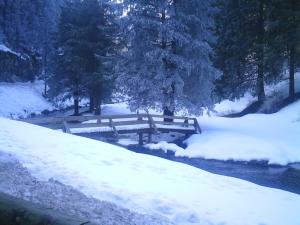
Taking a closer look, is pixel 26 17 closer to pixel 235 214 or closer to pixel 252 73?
pixel 252 73

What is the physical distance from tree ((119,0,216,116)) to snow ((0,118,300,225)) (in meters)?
11.3

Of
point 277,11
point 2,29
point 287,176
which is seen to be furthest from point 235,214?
point 2,29

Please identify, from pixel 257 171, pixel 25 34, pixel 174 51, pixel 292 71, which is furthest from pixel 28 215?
pixel 25 34

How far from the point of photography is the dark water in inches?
552

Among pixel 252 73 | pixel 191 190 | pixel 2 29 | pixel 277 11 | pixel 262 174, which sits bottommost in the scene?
pixel 262 174

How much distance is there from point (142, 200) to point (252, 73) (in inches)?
984

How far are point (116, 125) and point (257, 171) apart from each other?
7.83 meters

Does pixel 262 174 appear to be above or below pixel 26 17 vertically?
below

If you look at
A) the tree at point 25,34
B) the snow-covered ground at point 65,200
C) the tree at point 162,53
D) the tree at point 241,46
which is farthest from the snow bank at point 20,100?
the snow-covered ground at point 65,200

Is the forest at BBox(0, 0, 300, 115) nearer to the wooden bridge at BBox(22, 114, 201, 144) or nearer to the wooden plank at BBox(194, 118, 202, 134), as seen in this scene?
the wooden plank at BBox(194, 118, 202, 134)

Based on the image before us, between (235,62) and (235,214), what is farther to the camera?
(235,62)

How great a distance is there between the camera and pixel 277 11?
27484 millimetres

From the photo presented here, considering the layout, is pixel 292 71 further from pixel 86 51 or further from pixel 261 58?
pixel 86 51

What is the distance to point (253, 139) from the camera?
20016 mm
